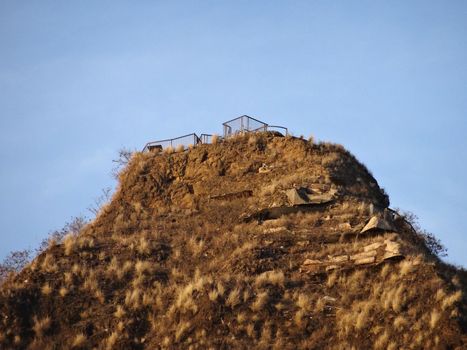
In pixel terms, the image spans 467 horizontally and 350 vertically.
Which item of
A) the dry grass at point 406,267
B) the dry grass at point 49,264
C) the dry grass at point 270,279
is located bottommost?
the dry grass at point 406,267

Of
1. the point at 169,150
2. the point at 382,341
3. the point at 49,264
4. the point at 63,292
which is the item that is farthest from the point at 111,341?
the point at 169,150

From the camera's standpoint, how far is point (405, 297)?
24844 millimetres

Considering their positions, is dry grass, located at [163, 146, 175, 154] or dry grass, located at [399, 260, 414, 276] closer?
dry grass, located at [399, 260, 414, 276]

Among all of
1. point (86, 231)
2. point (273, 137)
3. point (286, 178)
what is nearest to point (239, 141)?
point (273, 137)

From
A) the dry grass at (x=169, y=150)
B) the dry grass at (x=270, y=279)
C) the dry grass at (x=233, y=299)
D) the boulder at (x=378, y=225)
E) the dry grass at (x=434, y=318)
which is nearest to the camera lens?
the dry grass at (x=434, y=318)

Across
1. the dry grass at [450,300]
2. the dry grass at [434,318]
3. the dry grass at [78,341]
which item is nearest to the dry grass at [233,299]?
the dry grass at [78,341]

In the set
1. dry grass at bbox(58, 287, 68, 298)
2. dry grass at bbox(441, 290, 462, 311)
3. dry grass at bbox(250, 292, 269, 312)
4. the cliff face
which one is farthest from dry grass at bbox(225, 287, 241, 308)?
dry grass at bbox(441, 290, 462, 311)

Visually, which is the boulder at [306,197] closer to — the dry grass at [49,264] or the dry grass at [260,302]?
the dry grass at [260,302]

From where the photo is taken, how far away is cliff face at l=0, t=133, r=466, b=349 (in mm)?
24250

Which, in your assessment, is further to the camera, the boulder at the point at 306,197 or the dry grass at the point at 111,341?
the boulder at the point at 306,197

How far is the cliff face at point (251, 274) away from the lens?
2425 cm

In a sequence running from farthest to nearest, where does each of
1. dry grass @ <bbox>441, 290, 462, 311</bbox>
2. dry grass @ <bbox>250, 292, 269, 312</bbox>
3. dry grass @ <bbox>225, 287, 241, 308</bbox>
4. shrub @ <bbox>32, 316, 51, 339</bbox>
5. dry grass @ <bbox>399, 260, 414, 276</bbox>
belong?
dry grass @ <bbox>399, 260, 414, 276</bbox> → dry grass @ <bbox>225, 287, 241, 308</bbox> → dry grass @ <bbox>250, 292, 269, 312</bbox> → shrub @ <bbox>32, 316, 51, 339</bbox> → dry grass @ <bbox>441, 290, 462, 311</bbox>

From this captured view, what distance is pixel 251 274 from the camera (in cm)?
2784

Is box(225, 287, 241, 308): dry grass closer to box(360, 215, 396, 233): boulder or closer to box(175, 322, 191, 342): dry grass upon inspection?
box(175, 322, 191, 342): dry grass
